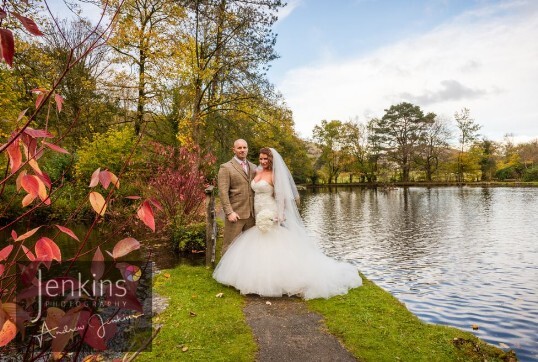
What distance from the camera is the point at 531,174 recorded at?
48906 millimetres

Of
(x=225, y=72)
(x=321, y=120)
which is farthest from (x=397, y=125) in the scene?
(x=225, y=72)

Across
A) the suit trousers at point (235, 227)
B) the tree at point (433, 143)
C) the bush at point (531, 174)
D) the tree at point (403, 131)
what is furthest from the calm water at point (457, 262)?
the tree at point (403, 131)

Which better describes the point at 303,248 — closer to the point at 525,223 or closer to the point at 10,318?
the point at 10,318

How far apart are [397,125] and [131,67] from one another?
49.1 meters

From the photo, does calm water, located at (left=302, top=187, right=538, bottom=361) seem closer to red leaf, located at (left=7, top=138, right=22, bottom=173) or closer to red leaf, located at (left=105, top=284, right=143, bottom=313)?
red leaf, located at (left=105, top=284, right=143, bottom=313)

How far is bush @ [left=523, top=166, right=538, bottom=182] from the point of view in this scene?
48.4 metres

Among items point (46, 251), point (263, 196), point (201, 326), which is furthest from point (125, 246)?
point (263, 196)

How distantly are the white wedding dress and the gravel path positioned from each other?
0.25 meters

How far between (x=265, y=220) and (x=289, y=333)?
78.6 inches

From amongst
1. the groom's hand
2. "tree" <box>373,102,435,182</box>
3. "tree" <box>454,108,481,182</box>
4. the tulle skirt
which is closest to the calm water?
the tulle skirt

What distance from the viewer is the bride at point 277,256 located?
5.36 m

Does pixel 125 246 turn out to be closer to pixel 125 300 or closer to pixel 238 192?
pixel 125 300

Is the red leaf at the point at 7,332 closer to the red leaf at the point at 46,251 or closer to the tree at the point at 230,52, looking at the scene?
the red leaf at the point at 46,251

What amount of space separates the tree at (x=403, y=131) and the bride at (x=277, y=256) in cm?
5484
